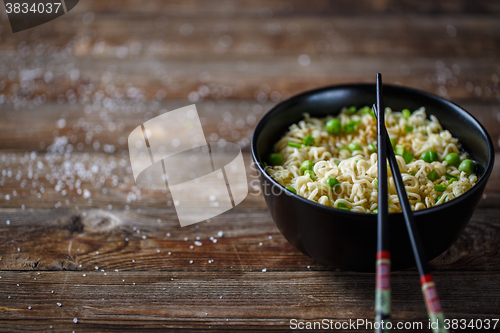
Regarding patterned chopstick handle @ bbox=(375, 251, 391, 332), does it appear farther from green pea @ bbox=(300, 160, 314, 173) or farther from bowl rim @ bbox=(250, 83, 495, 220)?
green pea @ bbox=(300, 160, 314, 173)

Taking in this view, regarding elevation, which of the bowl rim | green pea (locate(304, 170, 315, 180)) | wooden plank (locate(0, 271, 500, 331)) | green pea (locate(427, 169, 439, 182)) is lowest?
wooden plank (locate(0, 271, 500, 331))

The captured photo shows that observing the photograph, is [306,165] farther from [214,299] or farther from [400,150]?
[214,299]

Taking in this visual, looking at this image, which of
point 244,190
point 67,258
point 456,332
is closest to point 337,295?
point 456,332

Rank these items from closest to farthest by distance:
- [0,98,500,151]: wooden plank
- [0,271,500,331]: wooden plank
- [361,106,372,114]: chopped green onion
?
[0,271,500,331]: wooden plank, [361,106,372,114]: chopped green onion, [0,98,500,151]: wooden plank

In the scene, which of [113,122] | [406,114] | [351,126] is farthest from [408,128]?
[113,122]

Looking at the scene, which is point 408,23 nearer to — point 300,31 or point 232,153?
point 300,31

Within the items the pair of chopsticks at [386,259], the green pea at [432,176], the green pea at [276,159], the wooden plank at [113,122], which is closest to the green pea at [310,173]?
the green pea at [276,159]

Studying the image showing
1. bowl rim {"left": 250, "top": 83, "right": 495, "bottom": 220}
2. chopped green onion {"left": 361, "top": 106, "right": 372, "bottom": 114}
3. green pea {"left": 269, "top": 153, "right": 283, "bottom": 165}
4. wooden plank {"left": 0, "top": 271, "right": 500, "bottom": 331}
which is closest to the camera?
bowl rim {"left": 250, "top": 83, "right": 495, "bottom": 220}

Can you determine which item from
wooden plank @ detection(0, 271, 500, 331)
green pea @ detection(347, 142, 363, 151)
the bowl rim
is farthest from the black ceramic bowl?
green pea @ detection(347, 142, 363, 151)
